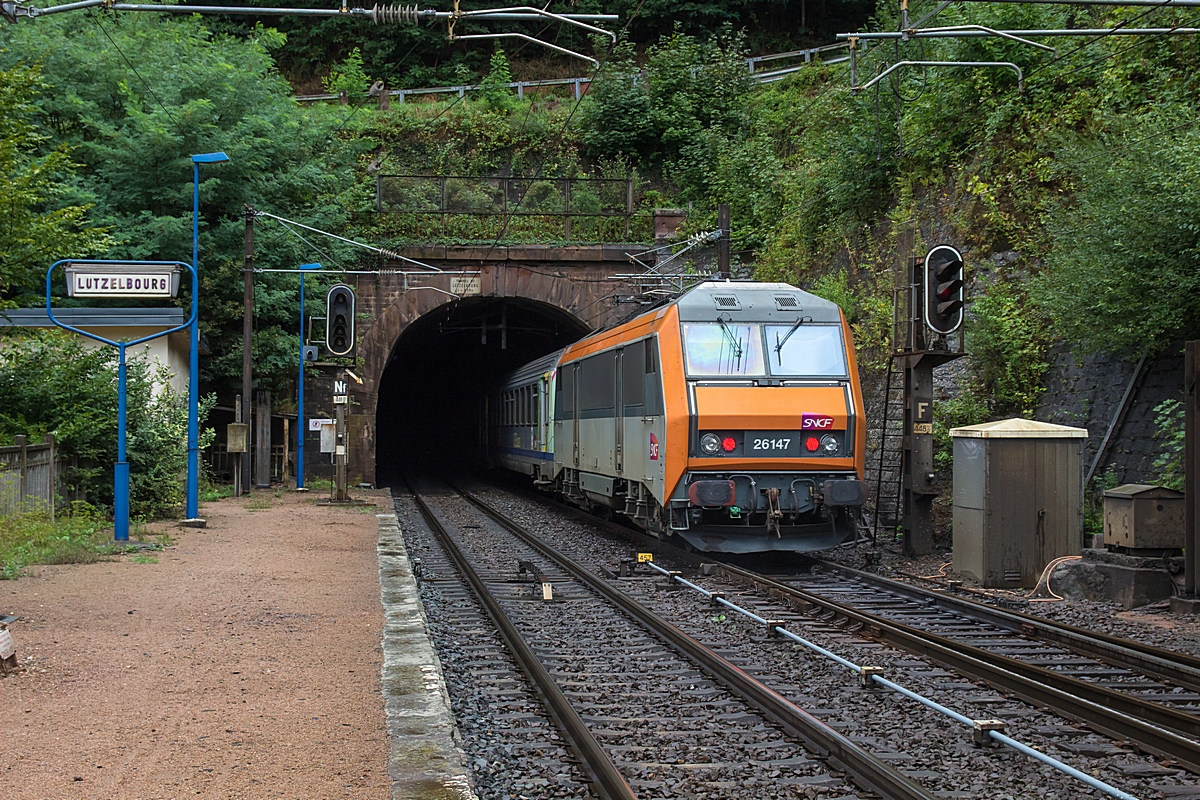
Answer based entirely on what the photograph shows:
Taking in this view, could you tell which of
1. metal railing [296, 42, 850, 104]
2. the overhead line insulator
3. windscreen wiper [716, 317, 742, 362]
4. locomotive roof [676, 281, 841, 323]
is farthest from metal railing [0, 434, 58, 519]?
metal railing [296, 42, 850, 104]

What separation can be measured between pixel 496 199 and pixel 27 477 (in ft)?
59.3

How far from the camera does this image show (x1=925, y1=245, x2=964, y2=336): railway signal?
13.6 metres

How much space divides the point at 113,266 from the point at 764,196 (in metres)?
17.1

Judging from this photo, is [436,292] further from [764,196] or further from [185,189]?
[764,196]

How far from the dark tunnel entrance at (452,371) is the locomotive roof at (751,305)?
1655 centimetres

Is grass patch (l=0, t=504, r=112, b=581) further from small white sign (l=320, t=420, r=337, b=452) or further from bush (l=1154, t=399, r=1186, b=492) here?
small white sign (l=320, t=420, r=337, b=452)

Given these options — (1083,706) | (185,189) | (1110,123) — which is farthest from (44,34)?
(1083,706)

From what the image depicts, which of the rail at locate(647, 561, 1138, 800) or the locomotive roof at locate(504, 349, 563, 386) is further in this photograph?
the locomotive roof at locate(504, 349, 563, 386)

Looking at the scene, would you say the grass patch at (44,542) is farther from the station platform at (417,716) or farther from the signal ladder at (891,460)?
the signal ladder at (891,460)

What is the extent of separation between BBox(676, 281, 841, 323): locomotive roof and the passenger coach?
0.6 inches

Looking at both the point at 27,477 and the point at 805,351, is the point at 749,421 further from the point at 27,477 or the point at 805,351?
the point at 27,477

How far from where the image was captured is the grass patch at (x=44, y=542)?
12039mm

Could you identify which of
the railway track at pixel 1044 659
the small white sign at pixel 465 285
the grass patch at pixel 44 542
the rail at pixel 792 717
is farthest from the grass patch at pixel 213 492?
the rail at pixel 792 717

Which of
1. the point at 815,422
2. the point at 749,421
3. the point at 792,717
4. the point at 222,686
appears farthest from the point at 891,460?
the point at 222,686
